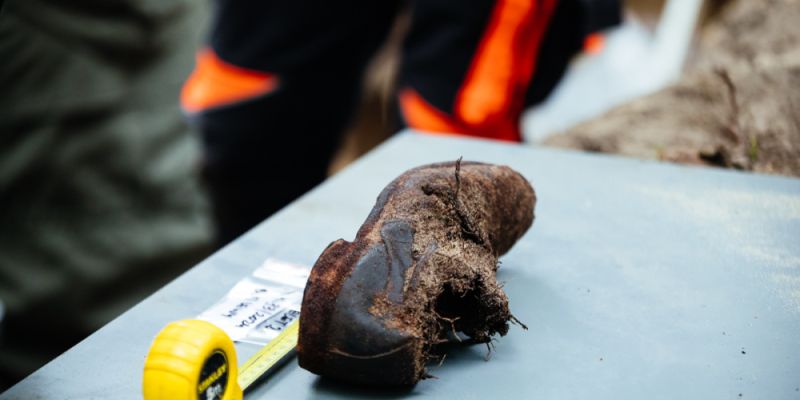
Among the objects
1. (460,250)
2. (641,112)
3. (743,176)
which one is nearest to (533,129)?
(641,112)

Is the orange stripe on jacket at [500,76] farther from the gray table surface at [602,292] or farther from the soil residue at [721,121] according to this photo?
the gray table surface at [602,292]

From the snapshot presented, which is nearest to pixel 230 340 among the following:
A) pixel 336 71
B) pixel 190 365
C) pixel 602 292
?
pixel 190 365

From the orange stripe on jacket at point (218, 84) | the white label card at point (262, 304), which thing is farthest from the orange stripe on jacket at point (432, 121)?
the white label card at point (262, 304)

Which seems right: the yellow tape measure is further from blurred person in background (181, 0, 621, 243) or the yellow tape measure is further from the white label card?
blurred person in background (181, 0, 621, 243)

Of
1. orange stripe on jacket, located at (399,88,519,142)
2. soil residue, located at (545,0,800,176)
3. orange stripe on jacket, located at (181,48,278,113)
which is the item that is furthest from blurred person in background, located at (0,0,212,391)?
soil residue, located at (545,0,800,176)

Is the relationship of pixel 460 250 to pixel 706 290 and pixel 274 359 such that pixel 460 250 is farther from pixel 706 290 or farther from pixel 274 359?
pixel 706 290

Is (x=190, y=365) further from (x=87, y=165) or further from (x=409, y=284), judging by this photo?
(x=87, y=165)
